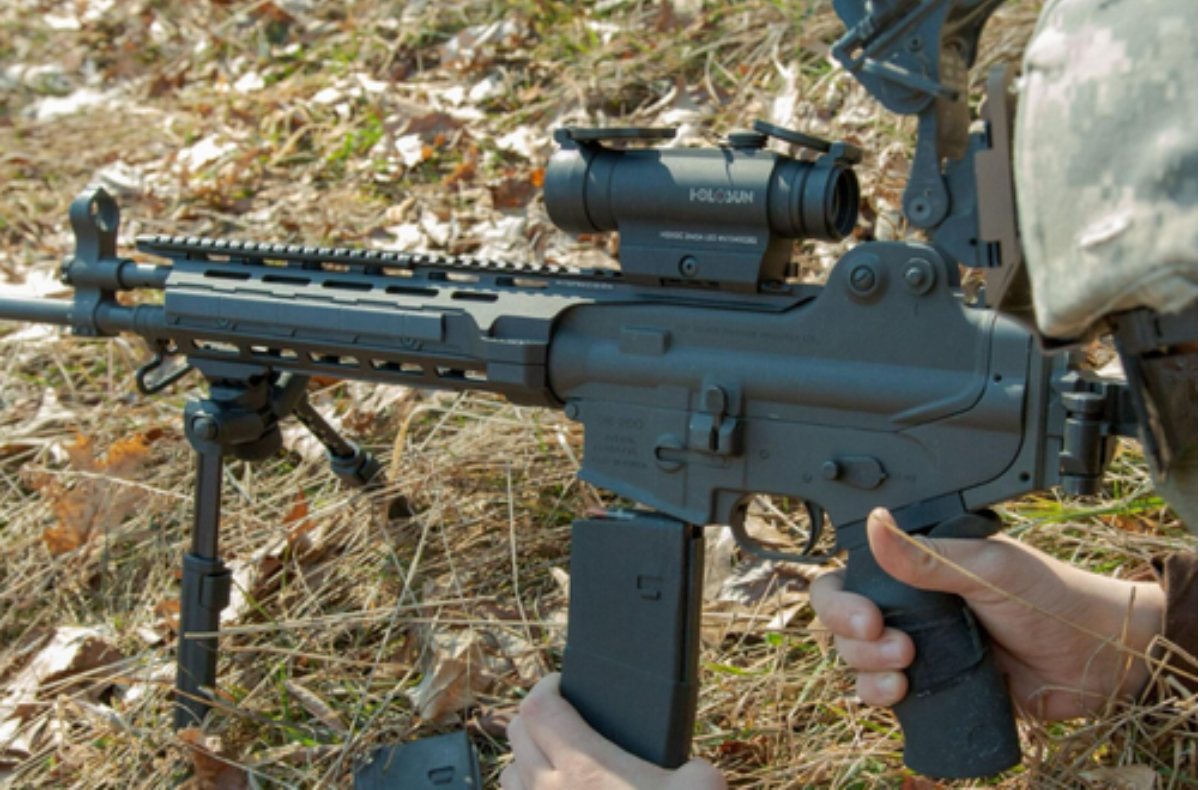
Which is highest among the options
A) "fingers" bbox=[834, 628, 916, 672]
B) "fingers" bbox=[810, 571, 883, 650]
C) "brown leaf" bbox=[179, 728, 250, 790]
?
"fingers" bbox=[810, 571, 883, 650]

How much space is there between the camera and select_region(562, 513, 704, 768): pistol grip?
258cm

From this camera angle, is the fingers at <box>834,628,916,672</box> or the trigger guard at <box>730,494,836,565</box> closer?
the fingers at <box>834,628,916,672</box>

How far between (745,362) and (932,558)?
1.77ft

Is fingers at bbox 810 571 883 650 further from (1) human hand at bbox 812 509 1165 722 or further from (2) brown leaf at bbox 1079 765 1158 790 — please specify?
(2) brown leaf at bbox 1079 765 1158 790

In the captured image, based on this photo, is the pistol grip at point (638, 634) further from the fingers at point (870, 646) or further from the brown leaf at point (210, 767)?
the brown leaf at point (210, 767)

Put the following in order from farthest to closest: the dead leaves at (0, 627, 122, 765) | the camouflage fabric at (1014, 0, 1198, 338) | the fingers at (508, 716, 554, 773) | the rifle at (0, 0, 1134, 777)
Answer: the dead leaves at (0, 627, 122, 765) < the fingers at (508, 716, 554, 773) < the rifle at (0, 0, 1134, 777) < the camouflage fabric at (1014, 0, 1198, 338)

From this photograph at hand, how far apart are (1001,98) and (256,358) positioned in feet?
6.74

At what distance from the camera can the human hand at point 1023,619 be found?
2.27 meters

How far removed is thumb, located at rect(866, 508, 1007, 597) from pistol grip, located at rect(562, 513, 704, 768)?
489 mm

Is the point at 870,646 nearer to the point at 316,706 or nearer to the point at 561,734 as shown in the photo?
the point at 561,734

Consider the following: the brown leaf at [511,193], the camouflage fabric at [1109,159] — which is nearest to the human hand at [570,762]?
the camouflage fabric at [1109,159]

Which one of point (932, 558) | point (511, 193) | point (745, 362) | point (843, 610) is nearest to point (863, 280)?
point (745, 362)

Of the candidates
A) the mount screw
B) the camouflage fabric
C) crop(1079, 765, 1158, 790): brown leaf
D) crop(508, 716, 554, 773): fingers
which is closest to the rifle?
the mount screw

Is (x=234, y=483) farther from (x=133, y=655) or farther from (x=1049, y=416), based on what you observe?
(x=1049, y=416)
